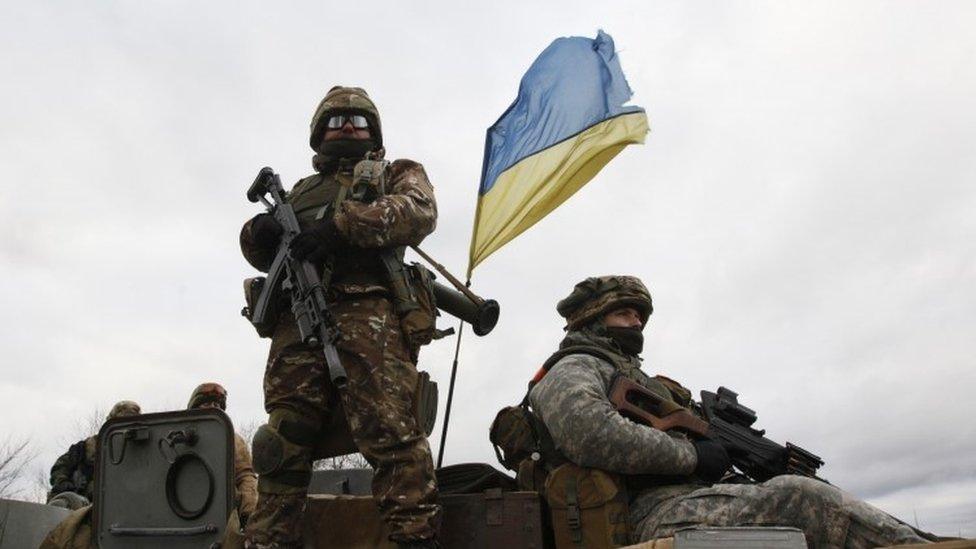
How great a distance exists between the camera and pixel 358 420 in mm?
3600

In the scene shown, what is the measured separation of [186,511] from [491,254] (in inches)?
135

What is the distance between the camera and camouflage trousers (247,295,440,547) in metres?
3.46

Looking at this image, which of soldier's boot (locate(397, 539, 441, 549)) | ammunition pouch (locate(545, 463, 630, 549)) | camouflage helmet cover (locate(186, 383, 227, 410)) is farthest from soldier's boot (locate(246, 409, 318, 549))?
camouflage helmet cover (locate(186, 383, 227, 410))

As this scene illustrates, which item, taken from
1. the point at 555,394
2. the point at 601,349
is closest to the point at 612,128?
the point at 601,349

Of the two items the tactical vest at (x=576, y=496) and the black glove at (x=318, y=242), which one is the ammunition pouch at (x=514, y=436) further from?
the black glove at (x=318, y=242)

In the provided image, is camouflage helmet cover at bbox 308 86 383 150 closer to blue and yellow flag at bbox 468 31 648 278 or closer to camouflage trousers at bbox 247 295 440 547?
camouflage trousers at bbox 247 295 440 547

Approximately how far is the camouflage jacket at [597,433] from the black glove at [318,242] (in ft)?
3.86

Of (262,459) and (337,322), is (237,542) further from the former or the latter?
(337,322)

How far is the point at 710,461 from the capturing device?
12.2ft

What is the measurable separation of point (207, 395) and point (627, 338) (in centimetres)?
491

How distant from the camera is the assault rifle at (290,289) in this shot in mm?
3725

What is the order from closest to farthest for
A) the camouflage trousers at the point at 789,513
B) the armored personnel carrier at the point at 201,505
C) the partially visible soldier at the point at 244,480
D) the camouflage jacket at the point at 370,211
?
the camouflage trousers at the point at 789,513, the armored personnel carrier at the point at 201,505, the camouflage jacket at the point at 370,211, the partially visible soldier at the point at 244,480

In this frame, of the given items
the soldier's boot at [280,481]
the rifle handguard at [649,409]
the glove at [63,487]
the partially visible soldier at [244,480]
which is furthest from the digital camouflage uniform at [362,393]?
the glove at [63,487]

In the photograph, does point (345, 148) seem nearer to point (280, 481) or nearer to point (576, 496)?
point (280, 481)
